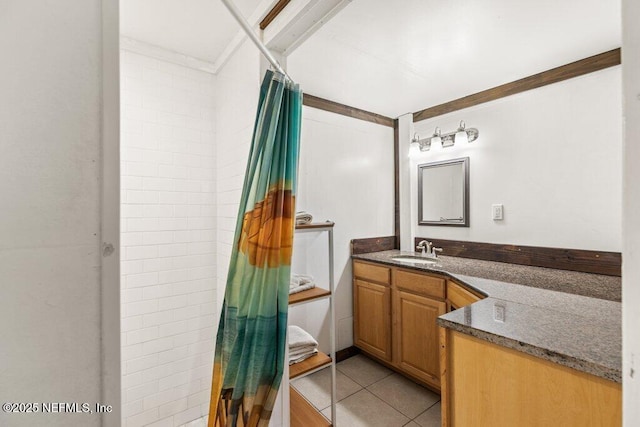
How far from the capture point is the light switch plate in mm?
2233

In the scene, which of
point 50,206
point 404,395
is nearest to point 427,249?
point 404,395

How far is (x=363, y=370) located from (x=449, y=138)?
222 cm

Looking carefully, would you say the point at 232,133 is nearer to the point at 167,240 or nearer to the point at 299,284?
the point at 167,240

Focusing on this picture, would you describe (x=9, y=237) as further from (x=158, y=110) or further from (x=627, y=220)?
(x=158, y=110)

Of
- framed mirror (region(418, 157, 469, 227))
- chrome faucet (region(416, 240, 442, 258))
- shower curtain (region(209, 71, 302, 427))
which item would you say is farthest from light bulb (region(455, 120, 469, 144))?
shower curtain (region(209, 71, 302, 427))

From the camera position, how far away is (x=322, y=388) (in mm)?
2164

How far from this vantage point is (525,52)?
176cm

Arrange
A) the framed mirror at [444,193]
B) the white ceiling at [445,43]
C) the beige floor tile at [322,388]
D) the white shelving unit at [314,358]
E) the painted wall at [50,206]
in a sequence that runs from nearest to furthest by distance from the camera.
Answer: the painted wall at [50,206]
the white ceiling at [445,43]
the white shelving unit at [314,358]
the beige floor tile at [322,388]
the framed mirror at [444,193]

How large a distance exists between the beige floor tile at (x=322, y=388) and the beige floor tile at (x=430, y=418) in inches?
19.0

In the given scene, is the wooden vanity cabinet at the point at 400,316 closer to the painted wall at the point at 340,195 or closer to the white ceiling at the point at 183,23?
the painted wall at the point at 340,195

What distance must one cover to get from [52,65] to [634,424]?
1065 millimetres

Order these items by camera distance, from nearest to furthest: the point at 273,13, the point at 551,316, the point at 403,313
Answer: the point at 551,316, the point at 273,13, the point at 403,313

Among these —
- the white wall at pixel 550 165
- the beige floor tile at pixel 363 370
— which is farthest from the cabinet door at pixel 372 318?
the white wall at pixel 550 165

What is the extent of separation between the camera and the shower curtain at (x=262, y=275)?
1.15 meters
